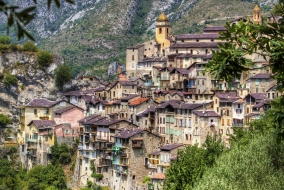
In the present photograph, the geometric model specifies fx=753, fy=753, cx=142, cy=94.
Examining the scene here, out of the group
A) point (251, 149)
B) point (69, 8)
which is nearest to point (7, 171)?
point (251, 149)

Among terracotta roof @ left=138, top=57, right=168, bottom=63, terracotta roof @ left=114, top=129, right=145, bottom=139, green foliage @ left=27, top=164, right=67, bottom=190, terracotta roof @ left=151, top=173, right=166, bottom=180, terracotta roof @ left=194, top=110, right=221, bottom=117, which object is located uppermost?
terracotta roof @ left=138, top=57, right=168, bottom=63

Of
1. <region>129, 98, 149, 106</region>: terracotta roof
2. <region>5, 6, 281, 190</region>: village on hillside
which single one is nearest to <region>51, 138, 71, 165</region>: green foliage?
<region>5, 6, 281, 190</region>: village on hillside

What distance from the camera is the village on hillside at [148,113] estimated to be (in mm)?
71750

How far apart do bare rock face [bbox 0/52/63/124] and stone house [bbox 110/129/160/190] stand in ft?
75.1

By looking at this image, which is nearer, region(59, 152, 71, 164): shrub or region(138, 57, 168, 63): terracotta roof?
region(59, 152, 71, 164): shrub

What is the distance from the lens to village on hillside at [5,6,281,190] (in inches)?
2825

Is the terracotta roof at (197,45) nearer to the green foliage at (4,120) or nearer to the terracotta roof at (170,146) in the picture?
the terracotta roof at (170,146)

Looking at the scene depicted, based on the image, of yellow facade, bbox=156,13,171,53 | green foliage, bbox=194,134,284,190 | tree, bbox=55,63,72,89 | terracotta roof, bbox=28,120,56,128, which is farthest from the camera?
yellow facade, bbox=156,13,171,53

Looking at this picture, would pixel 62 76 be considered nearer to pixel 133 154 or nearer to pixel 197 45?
pixel 197 45

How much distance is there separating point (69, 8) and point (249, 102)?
133 m

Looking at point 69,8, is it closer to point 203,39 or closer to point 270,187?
point 203,39

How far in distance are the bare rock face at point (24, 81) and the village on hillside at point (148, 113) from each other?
180 inches

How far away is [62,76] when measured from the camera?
9400cm

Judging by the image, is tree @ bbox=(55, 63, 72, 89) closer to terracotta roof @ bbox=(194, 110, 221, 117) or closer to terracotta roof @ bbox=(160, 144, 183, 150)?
terracotta roof @ bbox=(160, 144, 183, 150)
